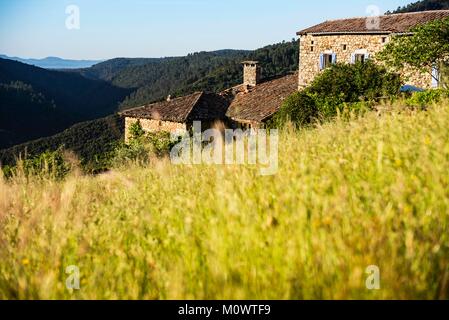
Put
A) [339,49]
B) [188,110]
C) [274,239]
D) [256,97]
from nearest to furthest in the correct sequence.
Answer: [274,239], [339,49], [188,110], [256,97]

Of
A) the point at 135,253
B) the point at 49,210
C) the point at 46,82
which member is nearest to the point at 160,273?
the point at 135,253

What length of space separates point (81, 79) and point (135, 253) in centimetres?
16351

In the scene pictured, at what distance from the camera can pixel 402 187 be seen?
236cm

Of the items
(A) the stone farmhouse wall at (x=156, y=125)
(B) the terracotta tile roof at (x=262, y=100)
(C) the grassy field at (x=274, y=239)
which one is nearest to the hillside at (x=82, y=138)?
(A) the stone farmhouse wall at (x=156, y=125)

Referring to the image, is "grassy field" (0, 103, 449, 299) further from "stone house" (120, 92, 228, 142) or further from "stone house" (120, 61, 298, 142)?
"stone house" (120, 92, 228, 142)

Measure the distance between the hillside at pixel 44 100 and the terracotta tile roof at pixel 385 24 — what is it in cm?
7598

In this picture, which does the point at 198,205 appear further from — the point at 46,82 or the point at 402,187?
the point at 46,82

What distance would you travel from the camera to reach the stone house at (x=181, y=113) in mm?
26047

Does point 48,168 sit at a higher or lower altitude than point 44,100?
lower

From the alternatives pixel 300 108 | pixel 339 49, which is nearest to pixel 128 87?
pixel 339 49

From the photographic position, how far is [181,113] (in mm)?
26375

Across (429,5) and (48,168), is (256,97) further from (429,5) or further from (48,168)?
(429,5)

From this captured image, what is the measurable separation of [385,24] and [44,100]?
4089 inches

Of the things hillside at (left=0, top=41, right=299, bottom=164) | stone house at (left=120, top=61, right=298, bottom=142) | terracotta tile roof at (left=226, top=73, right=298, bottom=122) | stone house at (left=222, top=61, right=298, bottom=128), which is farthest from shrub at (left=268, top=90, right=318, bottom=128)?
hillside at (left=0, top=41, right=299, bottom=164)
